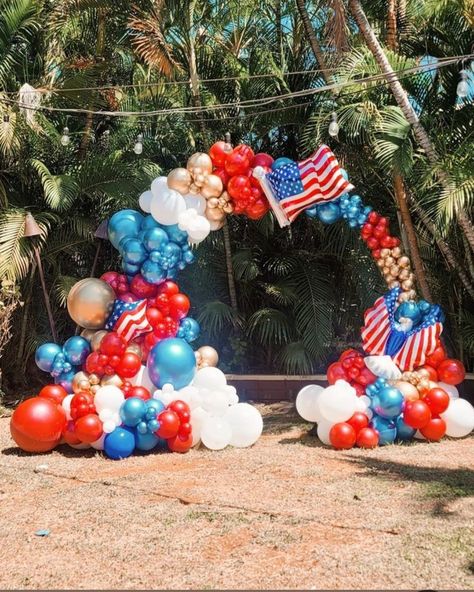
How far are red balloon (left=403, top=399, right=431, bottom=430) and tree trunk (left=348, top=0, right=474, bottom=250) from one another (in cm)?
223

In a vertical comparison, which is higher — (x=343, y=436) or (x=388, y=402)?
(x=388, y=402)

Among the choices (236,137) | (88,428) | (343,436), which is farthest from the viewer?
(236,137)

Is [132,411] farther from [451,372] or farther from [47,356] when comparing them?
[451,372]

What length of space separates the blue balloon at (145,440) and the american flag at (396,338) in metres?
2.53

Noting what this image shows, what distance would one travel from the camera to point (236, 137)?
11.0m

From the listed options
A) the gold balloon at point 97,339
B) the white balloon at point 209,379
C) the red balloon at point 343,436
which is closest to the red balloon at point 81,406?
the gold balloon at point 97,339

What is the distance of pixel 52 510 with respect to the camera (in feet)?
17.5

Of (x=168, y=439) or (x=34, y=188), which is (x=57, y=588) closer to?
(x=168, y=439)

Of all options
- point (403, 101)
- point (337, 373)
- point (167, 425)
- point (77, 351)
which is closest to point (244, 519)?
point (167, 425)

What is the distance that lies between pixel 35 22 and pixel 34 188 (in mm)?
2434

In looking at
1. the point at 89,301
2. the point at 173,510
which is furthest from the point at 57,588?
the point at 89,301

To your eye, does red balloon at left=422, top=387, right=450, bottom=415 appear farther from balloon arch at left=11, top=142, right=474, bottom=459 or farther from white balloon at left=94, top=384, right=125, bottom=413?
white balloon at left=94, top=384, right=125, bottom=413

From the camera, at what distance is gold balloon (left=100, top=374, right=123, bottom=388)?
741cm

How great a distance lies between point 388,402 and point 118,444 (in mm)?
2723
